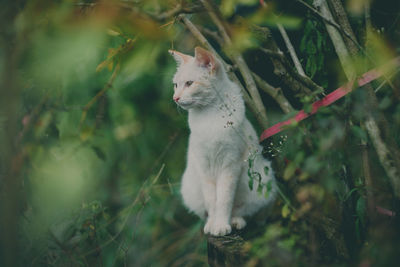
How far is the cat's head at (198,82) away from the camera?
63.7 inches

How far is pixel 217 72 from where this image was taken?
1672 mm

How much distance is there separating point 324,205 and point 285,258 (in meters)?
0.31

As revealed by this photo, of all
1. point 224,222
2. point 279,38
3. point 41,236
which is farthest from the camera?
point 279,38

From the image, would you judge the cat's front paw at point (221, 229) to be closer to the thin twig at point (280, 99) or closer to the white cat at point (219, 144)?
the white cat at point (219, 144)

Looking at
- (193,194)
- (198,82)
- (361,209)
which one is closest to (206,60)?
(198,82)

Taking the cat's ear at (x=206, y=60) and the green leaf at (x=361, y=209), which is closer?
the green leaf at (x=361, y=209)

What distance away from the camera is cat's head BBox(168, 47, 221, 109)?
1.62 m

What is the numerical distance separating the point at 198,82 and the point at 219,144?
1.04ft

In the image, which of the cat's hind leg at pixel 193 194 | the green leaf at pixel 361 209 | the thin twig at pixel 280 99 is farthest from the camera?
the cat's hind leg at pixel 193 194

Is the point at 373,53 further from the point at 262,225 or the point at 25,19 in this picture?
→ the point at 25,19

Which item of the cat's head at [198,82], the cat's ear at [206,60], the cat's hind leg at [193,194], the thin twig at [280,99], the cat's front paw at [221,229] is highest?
the cat's ear at [206,60]

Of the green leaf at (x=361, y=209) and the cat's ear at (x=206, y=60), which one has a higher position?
the cat's ear at (x=206, y=60)

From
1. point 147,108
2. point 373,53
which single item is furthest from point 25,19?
point 147,108

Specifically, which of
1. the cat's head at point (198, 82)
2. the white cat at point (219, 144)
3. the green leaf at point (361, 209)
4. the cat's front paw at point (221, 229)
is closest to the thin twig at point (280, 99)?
the white cat at point (219, 144)
